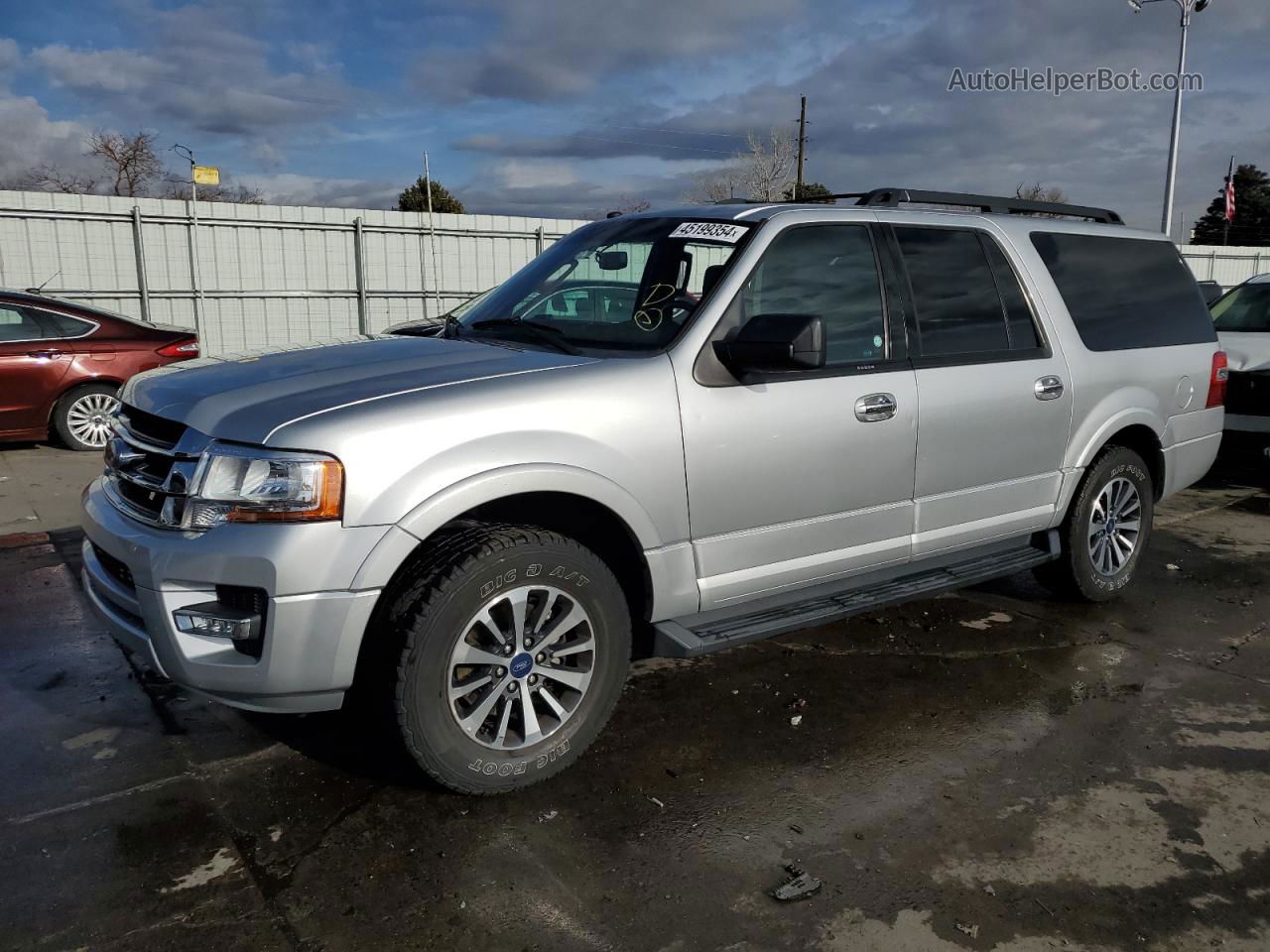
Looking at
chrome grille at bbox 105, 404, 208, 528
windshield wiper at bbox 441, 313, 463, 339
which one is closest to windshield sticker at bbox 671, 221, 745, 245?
windshield wiper at bbox 441, 313, 463, 339

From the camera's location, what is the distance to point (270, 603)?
2748 millimetres

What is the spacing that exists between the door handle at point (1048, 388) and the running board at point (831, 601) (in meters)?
0.71

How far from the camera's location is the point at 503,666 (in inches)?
123

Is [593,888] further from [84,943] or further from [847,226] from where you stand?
[847,226]

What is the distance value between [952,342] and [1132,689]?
168 cm

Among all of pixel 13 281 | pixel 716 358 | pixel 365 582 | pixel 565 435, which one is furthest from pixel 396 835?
pixel 13 281

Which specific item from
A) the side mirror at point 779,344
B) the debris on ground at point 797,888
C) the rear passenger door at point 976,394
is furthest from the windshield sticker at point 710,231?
the debris on ground at point 797,888

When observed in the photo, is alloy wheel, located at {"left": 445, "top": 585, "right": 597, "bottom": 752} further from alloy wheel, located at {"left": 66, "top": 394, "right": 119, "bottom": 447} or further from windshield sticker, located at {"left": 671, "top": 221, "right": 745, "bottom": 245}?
alloy wheel, located at {"left": 66, "top": 394, "right": 119, "bottom": 447}

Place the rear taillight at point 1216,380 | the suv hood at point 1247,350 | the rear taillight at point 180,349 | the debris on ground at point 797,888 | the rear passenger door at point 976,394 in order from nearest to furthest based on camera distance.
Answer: the debris on ground at point 797,888 < the rear passenger door at point 976,394 < the rear taillight at point 1216,380 < the suv hood at point 1247,350 < the rear taillight at point 180,349

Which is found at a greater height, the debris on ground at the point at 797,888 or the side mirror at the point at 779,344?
the side mirror at the point at 779,344

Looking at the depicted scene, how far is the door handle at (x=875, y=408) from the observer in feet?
12.5

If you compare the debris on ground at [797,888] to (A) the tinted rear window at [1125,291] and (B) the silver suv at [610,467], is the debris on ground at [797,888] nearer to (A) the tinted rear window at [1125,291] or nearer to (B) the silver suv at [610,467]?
(B) the silver suv at [610,467]

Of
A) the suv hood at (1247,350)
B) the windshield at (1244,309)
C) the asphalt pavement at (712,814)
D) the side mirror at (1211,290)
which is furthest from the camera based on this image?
the windshield at (1244,309)

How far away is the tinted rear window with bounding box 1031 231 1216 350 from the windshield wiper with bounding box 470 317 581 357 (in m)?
2.51
